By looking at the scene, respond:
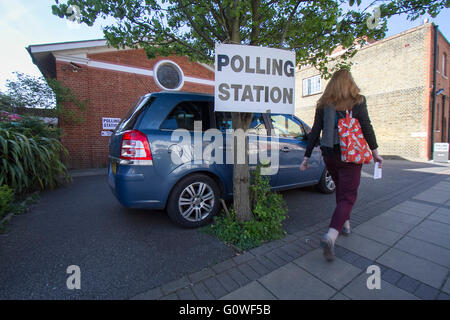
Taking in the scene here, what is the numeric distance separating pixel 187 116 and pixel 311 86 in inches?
707

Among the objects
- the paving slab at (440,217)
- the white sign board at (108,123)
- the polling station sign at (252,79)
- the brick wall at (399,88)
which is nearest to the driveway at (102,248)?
the paving slab at (440,217)

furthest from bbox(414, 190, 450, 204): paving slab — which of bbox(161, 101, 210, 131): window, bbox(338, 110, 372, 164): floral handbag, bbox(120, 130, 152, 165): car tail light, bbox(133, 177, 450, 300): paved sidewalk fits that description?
bbox(120, 130, 152, 165): car tail light

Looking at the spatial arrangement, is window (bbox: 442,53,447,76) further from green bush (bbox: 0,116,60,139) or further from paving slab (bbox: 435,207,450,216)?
green bush (bbox: 0,116,60,139)

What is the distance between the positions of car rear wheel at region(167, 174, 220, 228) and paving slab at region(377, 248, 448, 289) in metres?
1.98

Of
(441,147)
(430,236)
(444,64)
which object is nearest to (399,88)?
(441,147)

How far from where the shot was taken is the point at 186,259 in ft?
6.87

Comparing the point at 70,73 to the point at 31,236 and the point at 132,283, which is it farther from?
Result: the point at 132,283

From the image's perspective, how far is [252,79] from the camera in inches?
89.6

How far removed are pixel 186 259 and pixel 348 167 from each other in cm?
196

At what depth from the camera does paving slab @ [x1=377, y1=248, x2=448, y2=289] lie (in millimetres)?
1821

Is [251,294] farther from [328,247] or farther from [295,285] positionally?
[328,247]

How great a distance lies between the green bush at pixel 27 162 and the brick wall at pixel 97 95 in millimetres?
3298

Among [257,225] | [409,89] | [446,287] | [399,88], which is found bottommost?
[446,287]

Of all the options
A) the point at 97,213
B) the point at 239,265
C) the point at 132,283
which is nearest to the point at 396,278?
the point at 239,265
